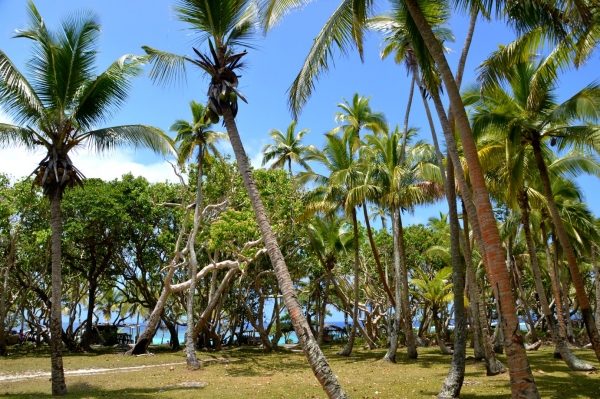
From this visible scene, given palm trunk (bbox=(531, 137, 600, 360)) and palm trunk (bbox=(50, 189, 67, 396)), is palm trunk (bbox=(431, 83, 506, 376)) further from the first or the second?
palm trunk (bbox=(50, 189, 67, 396))

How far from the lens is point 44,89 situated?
1264 cm

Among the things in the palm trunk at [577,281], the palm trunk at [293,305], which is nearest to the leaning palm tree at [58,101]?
the palm trunk at [293,305]

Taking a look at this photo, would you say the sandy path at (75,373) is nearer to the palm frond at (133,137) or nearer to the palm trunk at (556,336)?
the palm frond at (133,137)

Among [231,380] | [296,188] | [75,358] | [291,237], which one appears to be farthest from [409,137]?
[75,358]

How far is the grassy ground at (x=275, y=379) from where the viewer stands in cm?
1151

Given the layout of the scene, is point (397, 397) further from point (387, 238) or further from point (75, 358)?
point (387, 238)

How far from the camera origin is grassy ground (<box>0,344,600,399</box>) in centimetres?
1151

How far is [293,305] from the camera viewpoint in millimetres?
7703

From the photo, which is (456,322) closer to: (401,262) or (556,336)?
(556,336)

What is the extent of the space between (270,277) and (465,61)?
70.0 feet

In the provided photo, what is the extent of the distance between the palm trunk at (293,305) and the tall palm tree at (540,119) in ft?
24.6

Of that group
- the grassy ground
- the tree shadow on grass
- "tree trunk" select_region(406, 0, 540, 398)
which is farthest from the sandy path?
"tree trunk" select_region(406, 0, 540, 398)

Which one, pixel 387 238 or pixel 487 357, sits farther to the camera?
pixel 387 238

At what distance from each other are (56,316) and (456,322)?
1015cm
